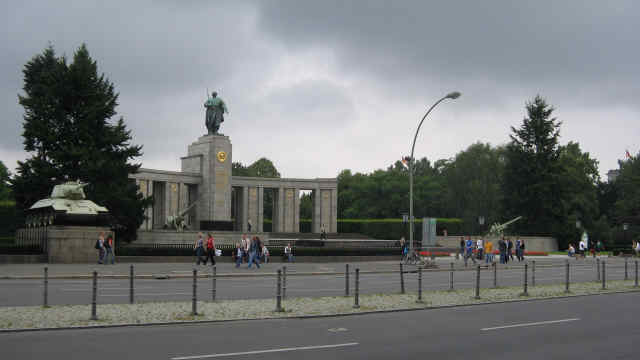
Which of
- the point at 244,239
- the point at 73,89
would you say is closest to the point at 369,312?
the point at 244,239

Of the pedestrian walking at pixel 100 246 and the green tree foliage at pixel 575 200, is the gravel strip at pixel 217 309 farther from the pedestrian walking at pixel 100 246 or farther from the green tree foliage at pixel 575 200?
the green tree foliage at pixel 575 200

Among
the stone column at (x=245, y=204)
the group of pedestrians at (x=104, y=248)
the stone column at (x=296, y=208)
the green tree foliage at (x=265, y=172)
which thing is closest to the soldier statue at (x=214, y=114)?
the stone column at (x=245, y=204)

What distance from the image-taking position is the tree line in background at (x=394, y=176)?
43.5 metres

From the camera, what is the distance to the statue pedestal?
2351 inches

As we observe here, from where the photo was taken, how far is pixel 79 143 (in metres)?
44.2

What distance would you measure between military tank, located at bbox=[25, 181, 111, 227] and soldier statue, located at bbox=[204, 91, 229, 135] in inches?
936

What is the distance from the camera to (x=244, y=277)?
28.6 metres

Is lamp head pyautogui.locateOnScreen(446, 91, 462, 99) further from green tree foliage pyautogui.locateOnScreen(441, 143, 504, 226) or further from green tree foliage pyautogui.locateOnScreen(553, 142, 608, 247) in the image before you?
green tree foliage pyautogui.locateOnScreen(441, 143, 504, 226)

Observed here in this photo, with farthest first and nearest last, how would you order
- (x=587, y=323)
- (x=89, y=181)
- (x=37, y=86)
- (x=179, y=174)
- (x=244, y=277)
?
1. (x=179, y=174)
2. (x=37, y=86)
3. (x=89, y=181)
4. (x=244, y=277)
5. (x=587, y=323)

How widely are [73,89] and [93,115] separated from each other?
2.29 m

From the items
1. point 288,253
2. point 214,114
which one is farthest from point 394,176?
point 288,253

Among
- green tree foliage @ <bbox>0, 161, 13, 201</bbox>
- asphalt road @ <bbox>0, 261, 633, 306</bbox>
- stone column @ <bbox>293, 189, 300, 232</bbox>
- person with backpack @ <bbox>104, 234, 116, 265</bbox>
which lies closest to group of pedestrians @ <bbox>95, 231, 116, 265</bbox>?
person with backpack @ <bbox>104, 234, 116, 265</bbox>

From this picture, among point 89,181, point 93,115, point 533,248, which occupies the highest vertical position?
point 93,115

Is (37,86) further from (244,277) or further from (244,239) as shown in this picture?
(244,277)
